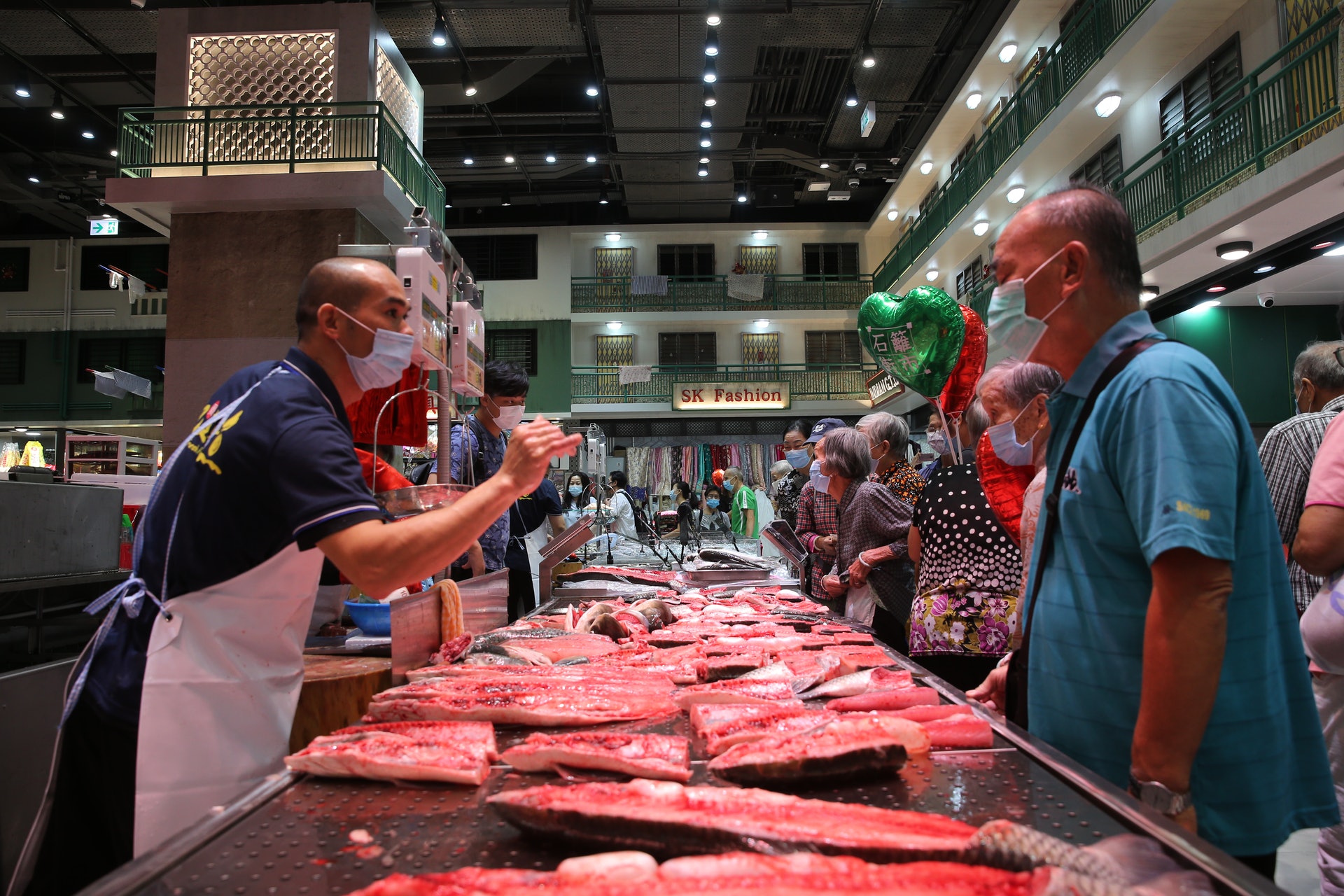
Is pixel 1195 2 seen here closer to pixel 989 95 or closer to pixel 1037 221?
pixel 989 95

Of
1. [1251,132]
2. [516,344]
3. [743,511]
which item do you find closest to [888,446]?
[1251,132]

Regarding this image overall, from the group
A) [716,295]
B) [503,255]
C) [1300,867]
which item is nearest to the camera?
[1300,867]

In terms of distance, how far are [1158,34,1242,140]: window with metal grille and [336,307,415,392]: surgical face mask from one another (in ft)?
31.8

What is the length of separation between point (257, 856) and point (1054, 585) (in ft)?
4.86

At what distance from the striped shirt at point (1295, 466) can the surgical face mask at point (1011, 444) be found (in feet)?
3.67

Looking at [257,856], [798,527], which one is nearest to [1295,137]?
[798,527]

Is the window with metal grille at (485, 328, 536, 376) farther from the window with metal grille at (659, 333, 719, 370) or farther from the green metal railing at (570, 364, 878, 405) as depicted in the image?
the window with metal grille at (659, 333, 719, 370)

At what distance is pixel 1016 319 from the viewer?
1752mm

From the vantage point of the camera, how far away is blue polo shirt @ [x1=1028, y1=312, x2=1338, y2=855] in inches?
52.6

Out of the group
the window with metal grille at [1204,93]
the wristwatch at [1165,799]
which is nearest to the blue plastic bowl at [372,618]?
the wristwatch at [1165,799]

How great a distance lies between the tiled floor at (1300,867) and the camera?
9.92ft

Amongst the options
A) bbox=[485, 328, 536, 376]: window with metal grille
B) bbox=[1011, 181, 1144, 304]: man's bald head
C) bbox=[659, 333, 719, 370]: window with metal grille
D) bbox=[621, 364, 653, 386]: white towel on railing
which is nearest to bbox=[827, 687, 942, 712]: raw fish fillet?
bbox=[1011, 181, 1144, 304]: man's bald head

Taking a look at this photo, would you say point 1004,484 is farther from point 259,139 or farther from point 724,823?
point 259,139

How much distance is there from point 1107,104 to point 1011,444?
11.2m
